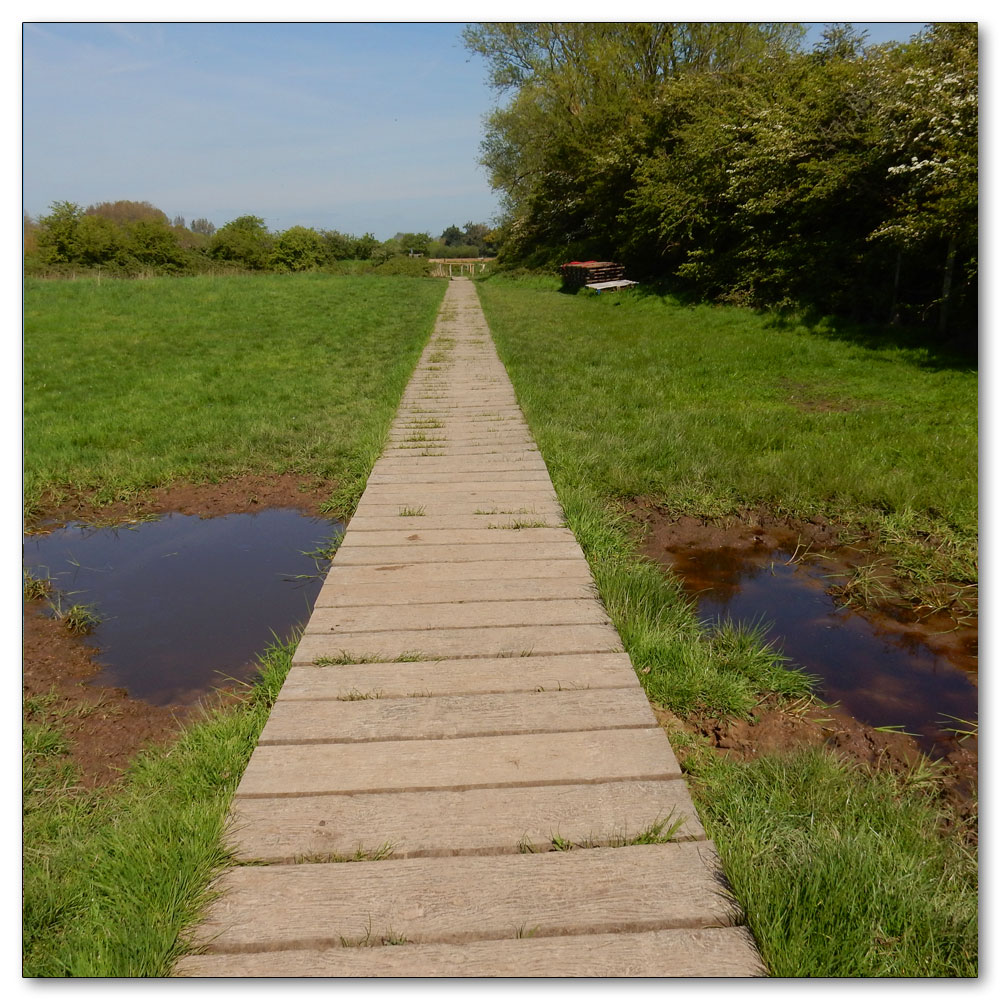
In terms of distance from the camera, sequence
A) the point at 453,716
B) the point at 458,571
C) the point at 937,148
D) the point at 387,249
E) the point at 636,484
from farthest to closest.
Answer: the point at 387,249 < the point at 937,148 < the point at 636,484 < the point at 458,571 < the point at 453,716

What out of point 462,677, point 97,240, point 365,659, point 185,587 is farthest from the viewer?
point 97,240

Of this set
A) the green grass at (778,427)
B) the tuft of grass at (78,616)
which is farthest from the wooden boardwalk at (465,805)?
the green grass at (778,427)


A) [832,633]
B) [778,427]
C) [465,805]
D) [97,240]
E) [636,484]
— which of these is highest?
[97,240]

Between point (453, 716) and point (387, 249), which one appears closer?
point (453, 716)

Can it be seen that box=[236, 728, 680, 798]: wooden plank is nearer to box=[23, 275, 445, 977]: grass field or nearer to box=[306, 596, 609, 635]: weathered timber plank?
box=[23, 275, 445, 977]: grass field

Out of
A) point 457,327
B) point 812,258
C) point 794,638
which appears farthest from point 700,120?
point 794,638

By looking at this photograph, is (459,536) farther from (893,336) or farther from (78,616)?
(893,336)

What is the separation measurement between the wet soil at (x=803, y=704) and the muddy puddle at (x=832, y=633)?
0.04 feet

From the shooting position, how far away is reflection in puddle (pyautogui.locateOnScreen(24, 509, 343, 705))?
282 centimetres

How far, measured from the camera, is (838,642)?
2904 millimetres

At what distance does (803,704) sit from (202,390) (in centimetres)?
731

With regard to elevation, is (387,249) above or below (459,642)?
above

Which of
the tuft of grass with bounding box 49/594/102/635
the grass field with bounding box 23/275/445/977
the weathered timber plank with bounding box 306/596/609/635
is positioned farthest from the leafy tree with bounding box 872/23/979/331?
the tuft of grass with bounding box 49/594/102/635

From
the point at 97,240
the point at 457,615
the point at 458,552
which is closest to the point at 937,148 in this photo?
the point at 458,552
